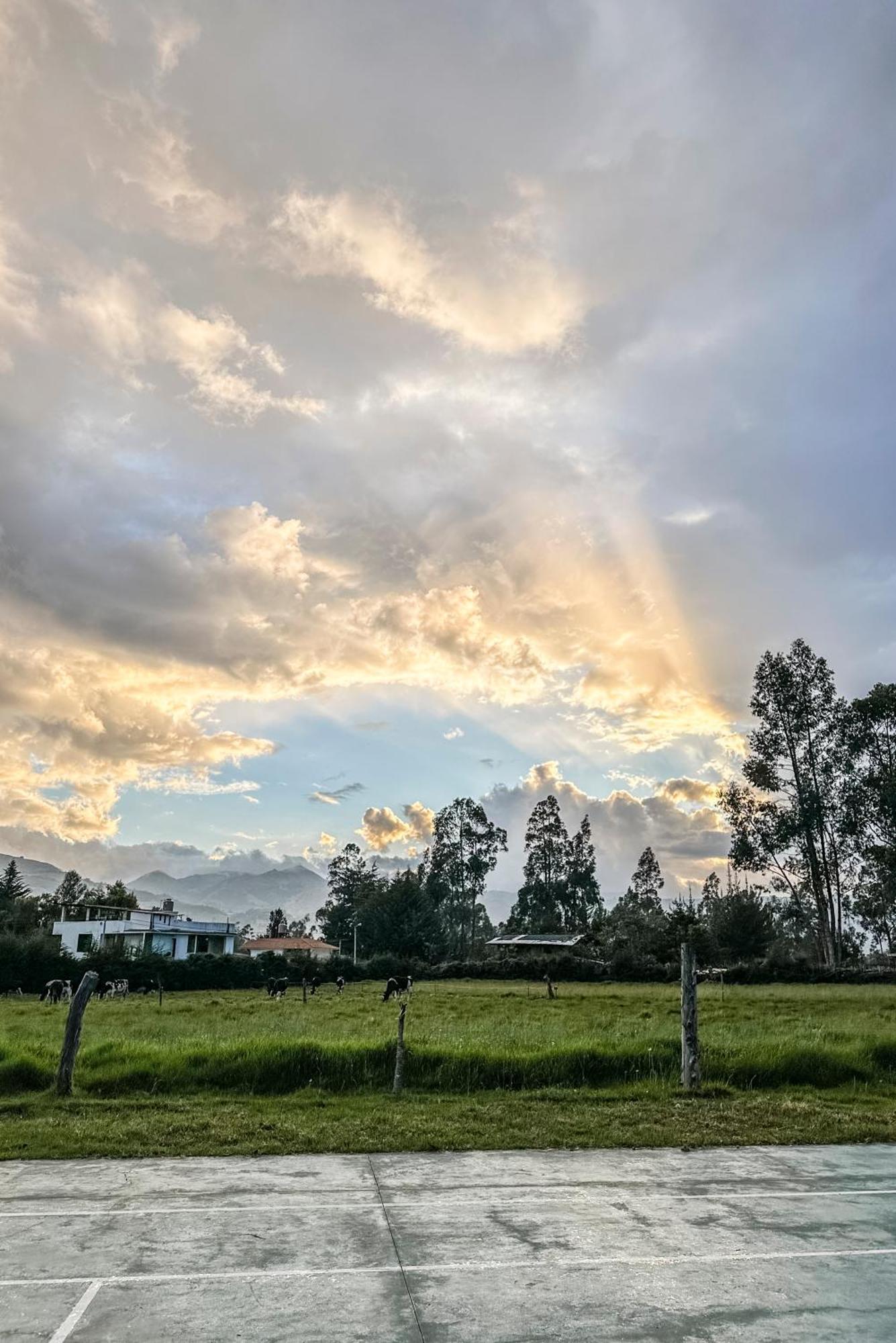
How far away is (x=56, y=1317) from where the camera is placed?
22.3 ft

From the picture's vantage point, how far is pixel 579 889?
338ft

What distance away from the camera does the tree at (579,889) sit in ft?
335

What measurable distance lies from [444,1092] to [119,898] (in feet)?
266

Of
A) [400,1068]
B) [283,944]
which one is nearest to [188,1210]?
[400,1068]

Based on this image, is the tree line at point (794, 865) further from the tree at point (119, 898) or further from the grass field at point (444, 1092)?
the grass field at point (444, 1092)

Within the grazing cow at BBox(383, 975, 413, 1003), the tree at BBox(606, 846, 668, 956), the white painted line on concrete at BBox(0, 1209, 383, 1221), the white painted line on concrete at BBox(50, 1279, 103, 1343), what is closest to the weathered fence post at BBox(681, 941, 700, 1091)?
the white painted line on concrete at BBox(0, 1209, 383, 1221)

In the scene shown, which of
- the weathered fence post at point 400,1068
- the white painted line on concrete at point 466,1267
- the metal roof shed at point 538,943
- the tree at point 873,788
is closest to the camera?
the white painted line on concrete at point 466,1267

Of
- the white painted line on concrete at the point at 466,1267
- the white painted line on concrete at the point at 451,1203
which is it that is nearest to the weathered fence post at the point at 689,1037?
the white painted line on concrete at the point at 451,1203

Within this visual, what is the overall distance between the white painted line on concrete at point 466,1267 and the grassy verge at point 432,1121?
4.46 m

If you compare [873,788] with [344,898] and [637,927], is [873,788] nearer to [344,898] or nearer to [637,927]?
[637,927]

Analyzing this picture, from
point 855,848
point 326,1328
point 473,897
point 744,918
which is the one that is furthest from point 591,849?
point 326,1328

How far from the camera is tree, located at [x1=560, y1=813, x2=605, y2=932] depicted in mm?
102125

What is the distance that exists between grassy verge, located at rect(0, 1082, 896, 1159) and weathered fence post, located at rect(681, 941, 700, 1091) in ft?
1.14

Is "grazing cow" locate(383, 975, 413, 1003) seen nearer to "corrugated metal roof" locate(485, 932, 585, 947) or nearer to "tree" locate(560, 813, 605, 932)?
"corrugated metal roof" locate(485, 932, 585, 947)
